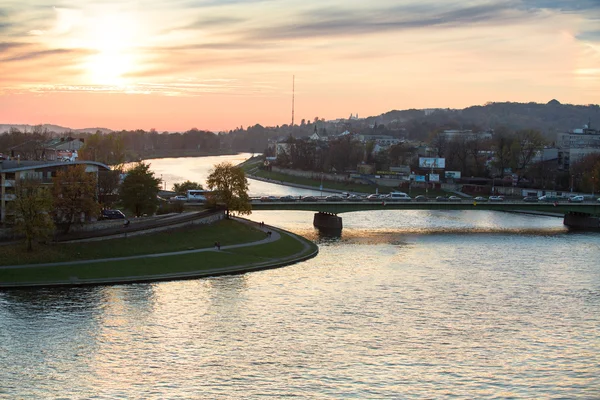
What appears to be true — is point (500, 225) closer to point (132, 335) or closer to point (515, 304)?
point (515, 304)

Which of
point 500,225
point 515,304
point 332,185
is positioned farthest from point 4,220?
point 332,185

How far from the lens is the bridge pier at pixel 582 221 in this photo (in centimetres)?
9019

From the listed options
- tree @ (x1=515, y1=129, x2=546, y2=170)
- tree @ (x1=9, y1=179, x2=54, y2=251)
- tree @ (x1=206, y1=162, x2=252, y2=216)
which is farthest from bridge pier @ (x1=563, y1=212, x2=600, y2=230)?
tree @ (x1=9, y1=179, x2=54, y2=251)

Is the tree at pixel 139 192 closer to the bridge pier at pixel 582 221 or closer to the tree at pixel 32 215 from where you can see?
the tree at pixel 32 215

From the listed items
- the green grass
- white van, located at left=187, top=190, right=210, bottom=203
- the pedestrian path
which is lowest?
the pedestrian path

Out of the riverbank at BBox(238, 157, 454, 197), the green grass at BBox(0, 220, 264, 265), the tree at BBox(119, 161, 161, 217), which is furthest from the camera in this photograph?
the riverbank at BBox(238, 157, 454, 197)

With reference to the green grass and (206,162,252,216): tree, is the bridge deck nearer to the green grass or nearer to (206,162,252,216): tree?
(206,162,252,216): tree

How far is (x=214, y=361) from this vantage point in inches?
Answer: 1337

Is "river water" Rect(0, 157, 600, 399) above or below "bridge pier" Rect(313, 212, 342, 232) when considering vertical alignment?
below

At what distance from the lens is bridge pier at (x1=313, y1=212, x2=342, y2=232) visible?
3159 inches

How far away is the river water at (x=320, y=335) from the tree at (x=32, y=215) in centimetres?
677

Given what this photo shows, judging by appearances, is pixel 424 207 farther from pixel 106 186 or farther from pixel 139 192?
pixel 139 192

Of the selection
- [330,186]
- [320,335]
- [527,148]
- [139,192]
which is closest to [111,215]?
[139,192]

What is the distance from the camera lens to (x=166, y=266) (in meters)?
52.9
